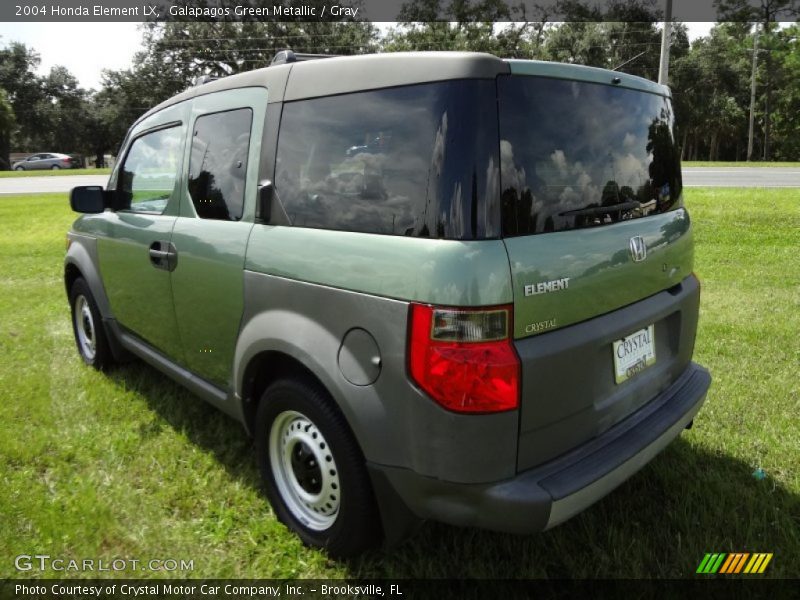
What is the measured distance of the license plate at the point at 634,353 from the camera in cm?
219

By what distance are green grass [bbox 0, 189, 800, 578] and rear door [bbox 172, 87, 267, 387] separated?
24.0 inches

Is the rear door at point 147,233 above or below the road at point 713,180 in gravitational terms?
below

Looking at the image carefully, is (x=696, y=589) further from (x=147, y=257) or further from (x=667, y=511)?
(x=147, y=257)

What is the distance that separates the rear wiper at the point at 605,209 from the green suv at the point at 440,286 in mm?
11

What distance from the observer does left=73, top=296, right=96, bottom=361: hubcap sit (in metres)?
4.50

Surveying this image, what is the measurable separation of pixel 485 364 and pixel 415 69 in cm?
103

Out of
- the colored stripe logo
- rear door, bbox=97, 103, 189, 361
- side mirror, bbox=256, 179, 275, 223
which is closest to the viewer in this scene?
the colored stripe logo

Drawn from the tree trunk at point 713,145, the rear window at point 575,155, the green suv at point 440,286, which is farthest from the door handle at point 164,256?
Result: the tree trunk at point 713,145

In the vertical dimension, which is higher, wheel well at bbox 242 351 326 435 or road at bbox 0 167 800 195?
road at bbox 0 167 800 195

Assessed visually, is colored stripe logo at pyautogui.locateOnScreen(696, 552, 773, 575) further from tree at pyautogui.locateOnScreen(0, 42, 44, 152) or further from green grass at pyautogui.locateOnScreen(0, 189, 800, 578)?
tree at pyautogui.locateOnScreen(0, 42, 44, 152)

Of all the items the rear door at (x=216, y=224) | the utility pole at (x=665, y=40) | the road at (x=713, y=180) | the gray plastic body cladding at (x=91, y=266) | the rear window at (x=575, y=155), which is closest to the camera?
the rear window at (x=575, y=155)

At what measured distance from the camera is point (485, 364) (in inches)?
69.9

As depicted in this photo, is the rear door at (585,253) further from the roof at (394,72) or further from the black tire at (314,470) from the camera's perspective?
the black tire at (314,470)

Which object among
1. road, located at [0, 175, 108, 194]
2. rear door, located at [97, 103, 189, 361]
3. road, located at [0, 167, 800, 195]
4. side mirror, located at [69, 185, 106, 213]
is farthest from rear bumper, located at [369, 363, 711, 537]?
road, located at [0, 175, 108, 194]
